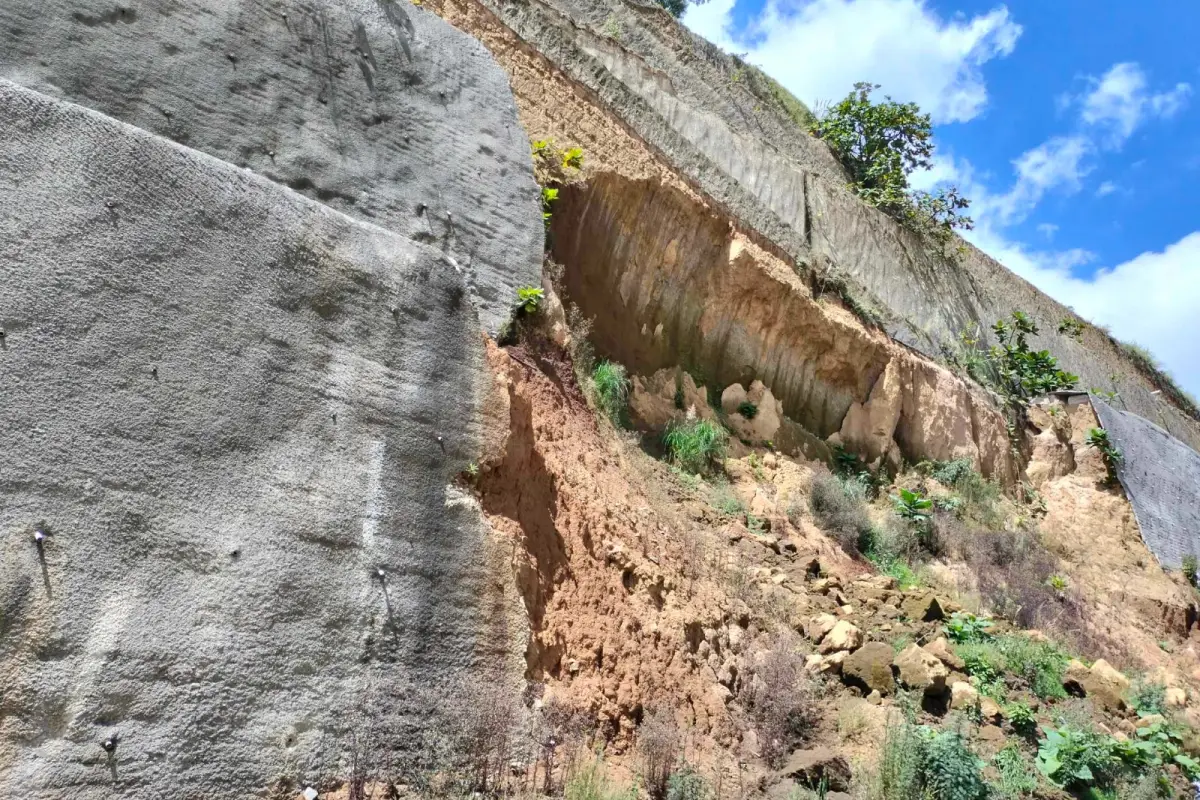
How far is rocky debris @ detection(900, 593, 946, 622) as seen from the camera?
6746 millimetres

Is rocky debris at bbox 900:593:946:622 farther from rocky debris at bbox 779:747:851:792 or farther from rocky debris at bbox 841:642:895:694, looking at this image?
rocky debris at bbox 779:747:851:792

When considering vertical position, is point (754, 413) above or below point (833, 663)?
above

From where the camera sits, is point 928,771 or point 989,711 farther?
point 989,711

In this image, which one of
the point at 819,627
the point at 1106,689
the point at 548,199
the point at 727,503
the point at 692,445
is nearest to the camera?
the point at 819,627

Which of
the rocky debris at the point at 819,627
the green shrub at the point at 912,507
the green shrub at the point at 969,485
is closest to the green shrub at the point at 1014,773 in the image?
the rocky debris at the point at 819,627

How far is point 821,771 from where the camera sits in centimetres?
466

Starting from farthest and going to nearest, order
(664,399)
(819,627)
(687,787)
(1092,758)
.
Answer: (664,399) → (819,627) → (1092,758) → (687,787)

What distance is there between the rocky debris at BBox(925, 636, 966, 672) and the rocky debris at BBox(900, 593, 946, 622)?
559 millimetres

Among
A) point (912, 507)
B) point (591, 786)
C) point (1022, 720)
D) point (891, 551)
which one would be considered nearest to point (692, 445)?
point (891, 551)

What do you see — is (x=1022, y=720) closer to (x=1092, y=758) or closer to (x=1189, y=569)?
(x=1092, y=758)

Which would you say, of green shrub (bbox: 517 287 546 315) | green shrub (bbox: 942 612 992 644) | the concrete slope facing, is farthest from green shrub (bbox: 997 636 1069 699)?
green shrub (bbox: 517 287 546 315)

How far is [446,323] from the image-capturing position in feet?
16.2

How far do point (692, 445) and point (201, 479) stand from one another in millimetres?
5113

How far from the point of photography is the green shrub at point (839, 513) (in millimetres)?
8422
